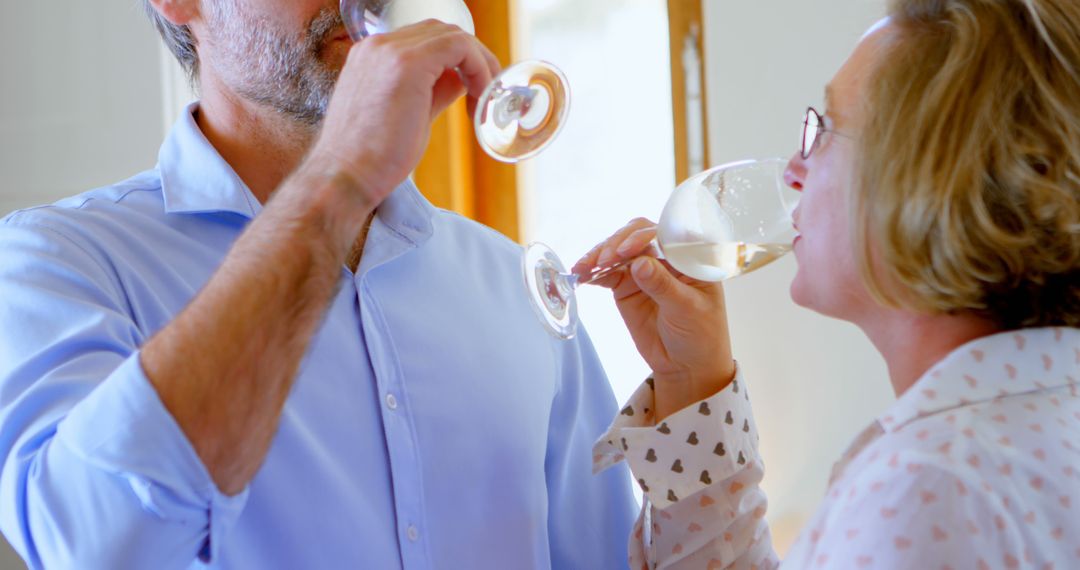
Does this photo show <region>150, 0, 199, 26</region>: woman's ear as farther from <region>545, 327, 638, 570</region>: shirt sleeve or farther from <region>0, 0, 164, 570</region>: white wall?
<region>0, 0, 164, 570</region>: white wall

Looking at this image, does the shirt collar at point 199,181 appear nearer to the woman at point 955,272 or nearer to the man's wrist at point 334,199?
the man's wrist at point 334,199

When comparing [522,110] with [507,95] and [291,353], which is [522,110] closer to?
[507,95]

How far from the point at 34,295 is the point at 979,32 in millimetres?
893

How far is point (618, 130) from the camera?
3.19 m

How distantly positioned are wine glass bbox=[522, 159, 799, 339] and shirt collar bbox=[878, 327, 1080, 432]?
0.31 metres

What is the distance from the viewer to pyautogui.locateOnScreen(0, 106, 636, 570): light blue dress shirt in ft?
3.12

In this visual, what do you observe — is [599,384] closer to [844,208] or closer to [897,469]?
[844,208]

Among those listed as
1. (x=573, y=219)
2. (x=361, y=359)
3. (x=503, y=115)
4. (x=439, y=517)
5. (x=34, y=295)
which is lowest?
(x=573, y=219)

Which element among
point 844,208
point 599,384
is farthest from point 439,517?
point 844,208

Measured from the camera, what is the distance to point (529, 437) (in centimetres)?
142

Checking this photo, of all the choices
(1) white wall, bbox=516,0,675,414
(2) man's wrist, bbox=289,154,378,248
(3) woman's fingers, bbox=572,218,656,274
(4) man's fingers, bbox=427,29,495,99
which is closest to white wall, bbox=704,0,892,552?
(1) white wall, bbox=516,0,675,414

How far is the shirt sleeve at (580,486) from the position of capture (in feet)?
4.86

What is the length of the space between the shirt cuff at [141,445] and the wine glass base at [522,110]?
409mm

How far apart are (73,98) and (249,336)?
1.60 m
